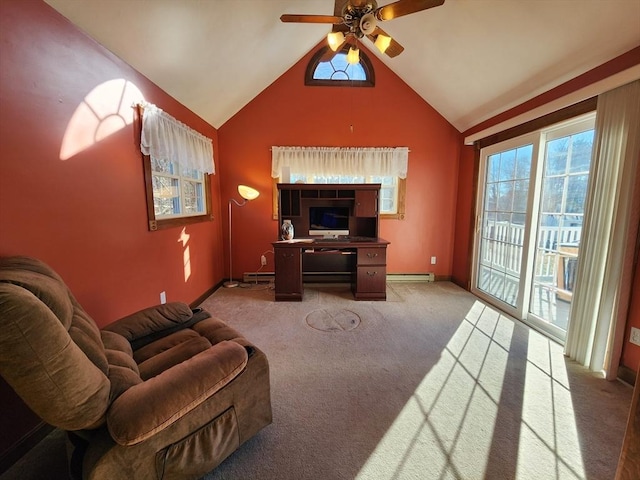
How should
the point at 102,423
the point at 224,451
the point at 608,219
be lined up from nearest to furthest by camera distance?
1. the point at 102,423
2. the point at 224,451
3. the point at 608,219

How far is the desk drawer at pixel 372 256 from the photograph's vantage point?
3447 mm

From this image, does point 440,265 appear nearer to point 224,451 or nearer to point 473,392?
point 473,392

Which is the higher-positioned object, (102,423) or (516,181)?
(516,181)

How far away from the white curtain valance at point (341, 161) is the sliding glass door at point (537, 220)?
115 cm

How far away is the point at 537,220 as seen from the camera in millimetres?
2760

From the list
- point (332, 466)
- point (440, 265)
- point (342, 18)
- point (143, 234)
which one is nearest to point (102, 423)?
point (332, 466)

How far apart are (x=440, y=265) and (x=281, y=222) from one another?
263 centimetres

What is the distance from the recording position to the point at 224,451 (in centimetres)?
123

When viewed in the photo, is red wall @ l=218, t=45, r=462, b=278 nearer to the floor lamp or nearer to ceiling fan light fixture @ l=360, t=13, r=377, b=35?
the floor lamp

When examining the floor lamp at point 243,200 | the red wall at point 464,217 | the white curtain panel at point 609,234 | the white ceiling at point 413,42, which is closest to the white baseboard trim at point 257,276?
the floor lamp at point 243,200

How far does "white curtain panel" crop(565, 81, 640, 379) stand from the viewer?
182cm

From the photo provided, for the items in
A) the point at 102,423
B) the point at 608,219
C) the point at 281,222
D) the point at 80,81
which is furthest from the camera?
the point at 281,222

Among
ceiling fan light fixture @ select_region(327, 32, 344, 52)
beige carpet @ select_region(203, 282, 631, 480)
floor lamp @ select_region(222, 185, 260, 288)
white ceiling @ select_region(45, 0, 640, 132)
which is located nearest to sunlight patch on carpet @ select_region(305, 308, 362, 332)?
beige carpet @ select_region(203, 282, 631, 480)

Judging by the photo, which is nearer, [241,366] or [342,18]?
[241,366]
